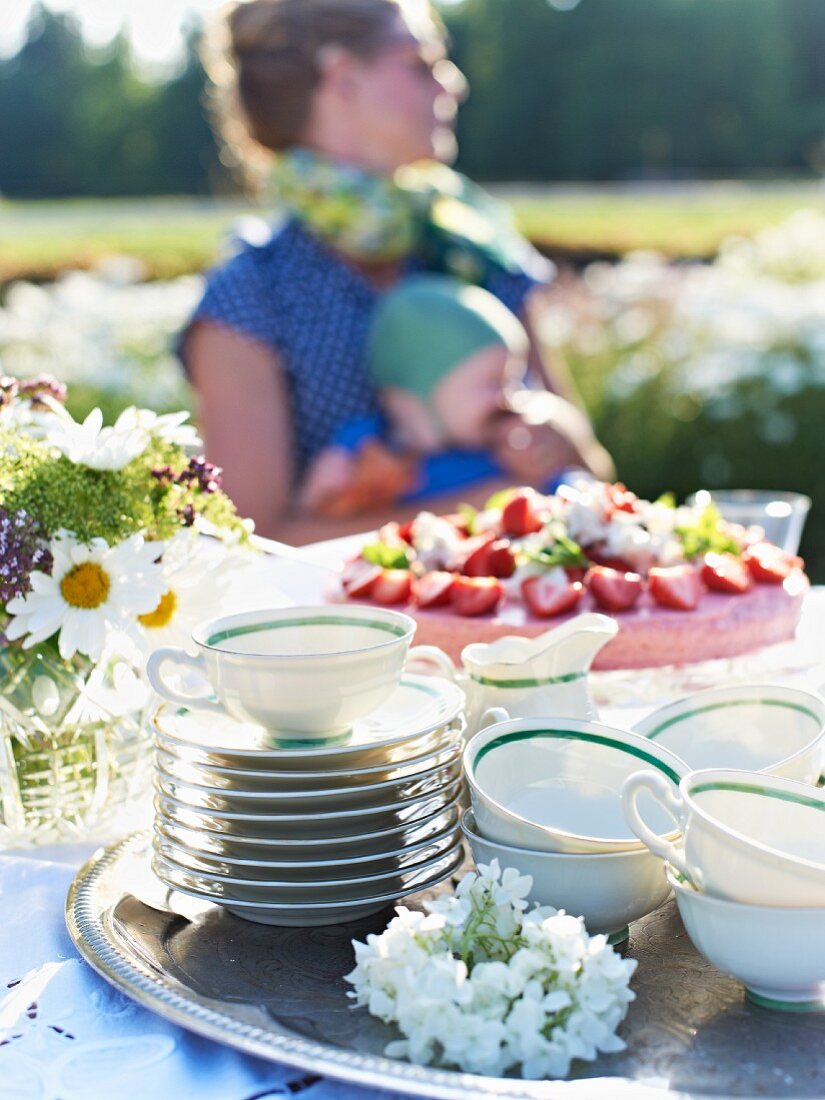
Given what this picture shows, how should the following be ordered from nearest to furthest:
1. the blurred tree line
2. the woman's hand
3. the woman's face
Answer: the woman's hand → the woman's face → the blurred tree line

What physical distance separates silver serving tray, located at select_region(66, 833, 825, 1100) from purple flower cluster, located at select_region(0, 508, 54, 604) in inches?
11.0

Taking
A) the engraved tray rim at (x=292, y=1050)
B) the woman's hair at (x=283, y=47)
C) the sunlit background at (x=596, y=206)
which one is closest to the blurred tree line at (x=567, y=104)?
the sunlit background at (x=596, y=206)

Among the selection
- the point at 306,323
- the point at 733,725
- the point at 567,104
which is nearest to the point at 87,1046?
the point at 733,725

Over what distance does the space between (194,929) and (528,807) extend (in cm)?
31

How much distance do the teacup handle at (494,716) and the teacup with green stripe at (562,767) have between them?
0.03 m

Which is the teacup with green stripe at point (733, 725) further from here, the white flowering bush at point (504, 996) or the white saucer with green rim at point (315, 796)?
the white flowering bush at point (504, 996)

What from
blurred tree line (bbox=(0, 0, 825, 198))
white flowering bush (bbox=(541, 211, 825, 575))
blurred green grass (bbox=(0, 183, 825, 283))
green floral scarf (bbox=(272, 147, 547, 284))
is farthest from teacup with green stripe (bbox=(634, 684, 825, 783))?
blurred tree line (bbox=(0, 0, 825, 198))

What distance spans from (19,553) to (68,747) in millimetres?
252

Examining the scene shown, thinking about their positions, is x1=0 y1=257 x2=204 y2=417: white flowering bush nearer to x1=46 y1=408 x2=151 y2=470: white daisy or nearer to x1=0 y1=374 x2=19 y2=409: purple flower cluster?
x1=0 y1=374 x2=19 y2=409: purple flower cluster

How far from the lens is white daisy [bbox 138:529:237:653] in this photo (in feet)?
4.06

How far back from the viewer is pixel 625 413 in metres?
6.77

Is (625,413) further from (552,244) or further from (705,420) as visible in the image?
(552,244)

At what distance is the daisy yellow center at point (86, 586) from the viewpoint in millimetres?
1138

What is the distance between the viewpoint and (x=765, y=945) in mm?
882
